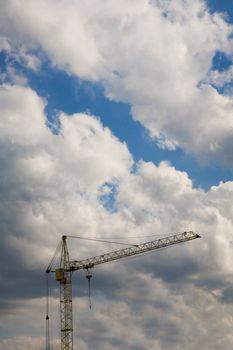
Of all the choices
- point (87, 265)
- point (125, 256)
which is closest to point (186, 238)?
point (125, 256)

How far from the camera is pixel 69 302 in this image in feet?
610

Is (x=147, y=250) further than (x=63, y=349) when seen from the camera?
Yes

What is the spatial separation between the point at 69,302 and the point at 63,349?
18501 millimetres

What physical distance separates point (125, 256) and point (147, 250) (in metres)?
10.9

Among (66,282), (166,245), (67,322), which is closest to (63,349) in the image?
(67,322)

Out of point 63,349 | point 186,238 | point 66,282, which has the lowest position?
point 63,349

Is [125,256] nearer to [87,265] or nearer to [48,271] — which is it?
[87,265]

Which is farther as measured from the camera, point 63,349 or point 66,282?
point 66,282

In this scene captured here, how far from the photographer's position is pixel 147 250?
193500 mm

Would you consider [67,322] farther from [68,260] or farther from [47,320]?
[68,260]

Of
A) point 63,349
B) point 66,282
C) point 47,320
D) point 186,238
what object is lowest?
point 63,349

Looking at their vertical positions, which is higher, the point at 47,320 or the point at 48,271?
the point at 48,271

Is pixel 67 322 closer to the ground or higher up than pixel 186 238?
closer to the ground

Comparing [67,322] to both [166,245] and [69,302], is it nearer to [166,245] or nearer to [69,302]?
[69,302]
